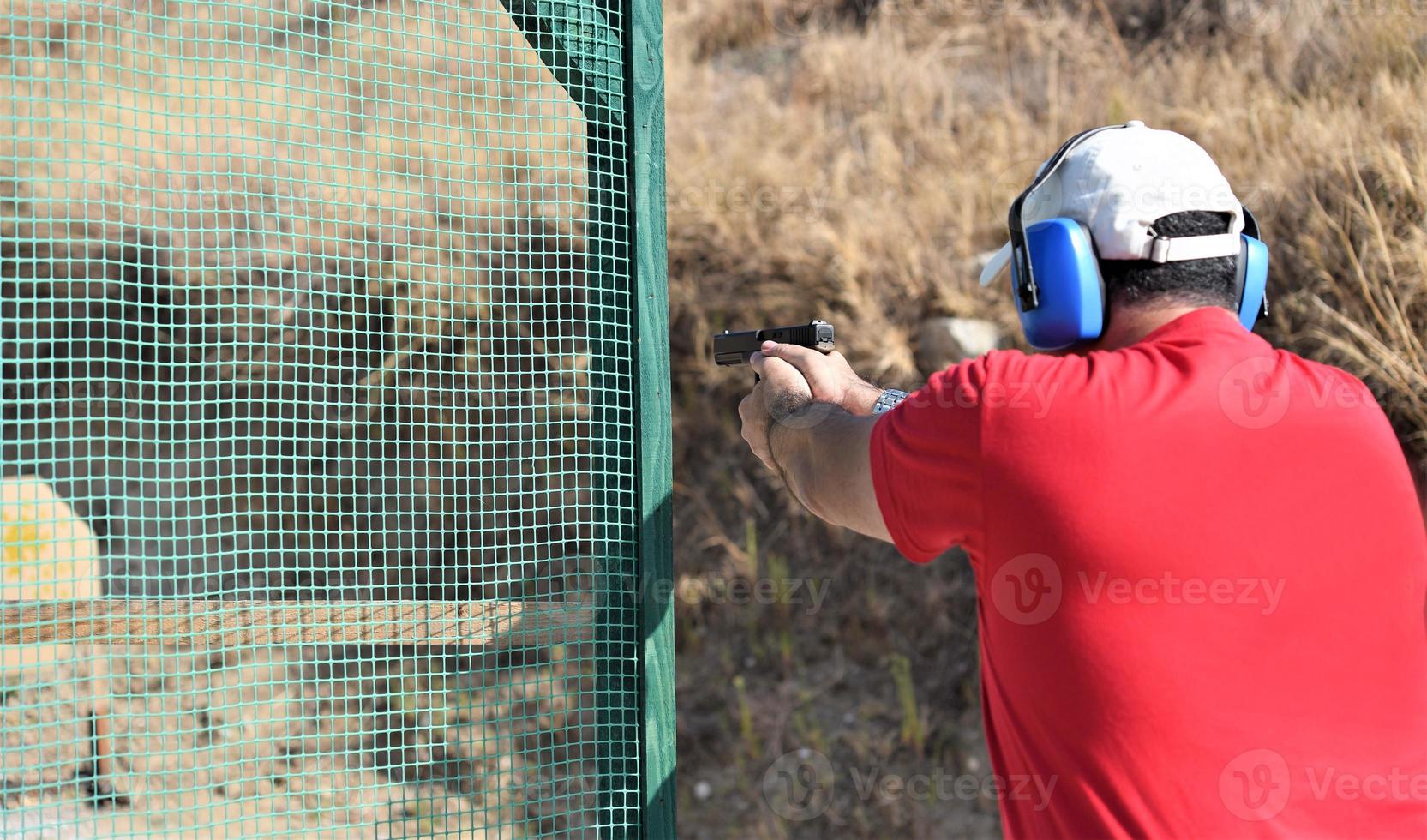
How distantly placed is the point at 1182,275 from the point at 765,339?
841 mm

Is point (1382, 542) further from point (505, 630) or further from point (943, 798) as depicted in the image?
point (943, 798)

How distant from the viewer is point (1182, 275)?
1.51m

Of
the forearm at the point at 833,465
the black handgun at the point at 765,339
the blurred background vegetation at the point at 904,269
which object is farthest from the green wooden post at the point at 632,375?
the blurred background vegetation at the point at 904,269

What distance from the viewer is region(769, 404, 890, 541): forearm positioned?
5.19 feet

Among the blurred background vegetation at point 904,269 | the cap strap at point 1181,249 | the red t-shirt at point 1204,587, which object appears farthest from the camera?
the blurred background vegetation at point 904,269

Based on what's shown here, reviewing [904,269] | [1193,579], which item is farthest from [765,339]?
[904,269]

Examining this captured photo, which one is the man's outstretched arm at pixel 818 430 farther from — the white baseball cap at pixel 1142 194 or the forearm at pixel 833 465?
the white baseball cap at pixel 1142 194

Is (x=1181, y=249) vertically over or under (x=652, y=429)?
over

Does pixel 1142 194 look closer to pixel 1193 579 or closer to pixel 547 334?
pixel 1193 579

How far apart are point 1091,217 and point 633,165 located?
1.06 m

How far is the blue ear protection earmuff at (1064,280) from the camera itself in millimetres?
1517

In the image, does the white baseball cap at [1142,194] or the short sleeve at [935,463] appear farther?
the white baseball cap at [1142,194]

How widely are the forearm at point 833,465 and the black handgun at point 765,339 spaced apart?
27cm

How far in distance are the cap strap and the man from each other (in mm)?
115
